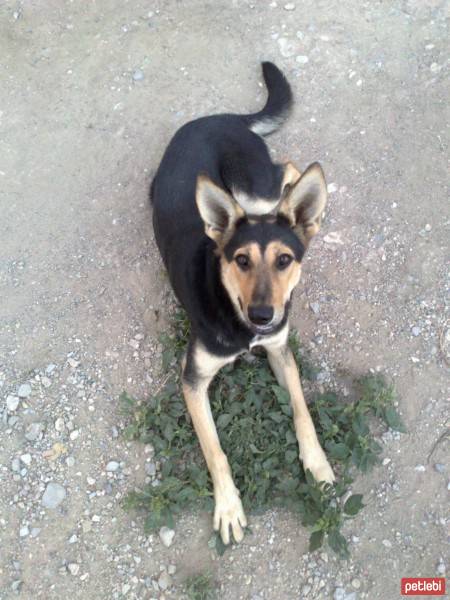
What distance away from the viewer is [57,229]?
16.9 feet

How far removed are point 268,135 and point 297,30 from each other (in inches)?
50.9

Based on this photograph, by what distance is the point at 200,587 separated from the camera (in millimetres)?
3629

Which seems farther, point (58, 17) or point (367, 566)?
point (58, 17)

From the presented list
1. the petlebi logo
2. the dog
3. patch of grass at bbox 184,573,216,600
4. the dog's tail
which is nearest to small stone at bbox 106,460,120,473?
the dog

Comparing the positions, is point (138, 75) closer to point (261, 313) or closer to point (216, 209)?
point (216, 209)

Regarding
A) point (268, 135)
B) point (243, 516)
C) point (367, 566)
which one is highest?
point (268, 135)

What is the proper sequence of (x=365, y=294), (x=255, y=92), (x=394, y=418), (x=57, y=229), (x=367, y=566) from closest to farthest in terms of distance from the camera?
1. (x=367, y=566)
2. (x=394, y=418)
3. (x=365, y=294)
4. (x=57, y=229)
5. (x=255, y=92)

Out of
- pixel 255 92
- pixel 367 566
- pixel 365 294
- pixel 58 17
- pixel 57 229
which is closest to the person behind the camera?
pixel 367 566

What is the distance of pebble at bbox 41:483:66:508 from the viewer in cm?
398

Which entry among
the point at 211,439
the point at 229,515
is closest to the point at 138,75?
the point at 211,439

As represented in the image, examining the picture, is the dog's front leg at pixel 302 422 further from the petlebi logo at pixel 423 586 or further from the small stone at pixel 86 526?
the small stone at pixel 86 526

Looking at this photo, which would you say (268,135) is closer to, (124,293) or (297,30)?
(297,30)

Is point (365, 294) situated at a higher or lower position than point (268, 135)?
lower

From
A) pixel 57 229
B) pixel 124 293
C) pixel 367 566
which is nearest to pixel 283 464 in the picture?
pixel 367 566
